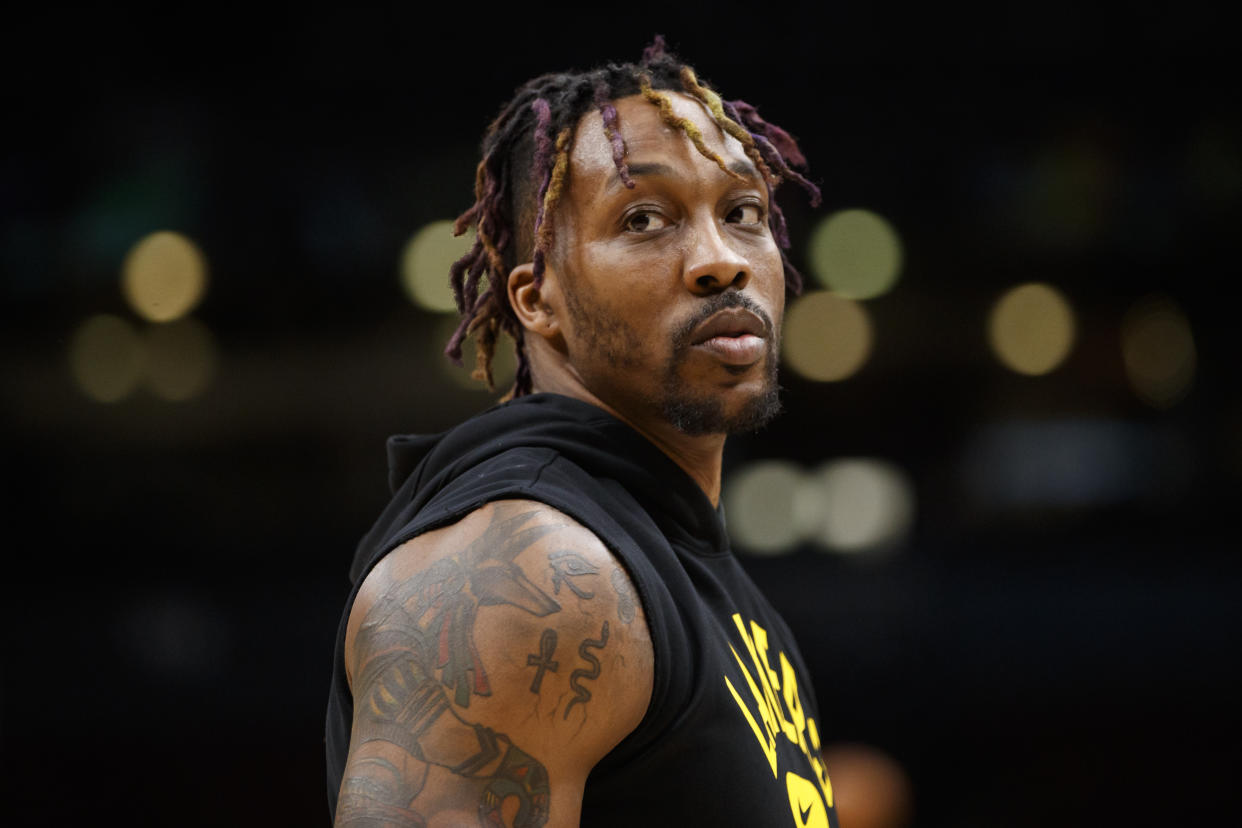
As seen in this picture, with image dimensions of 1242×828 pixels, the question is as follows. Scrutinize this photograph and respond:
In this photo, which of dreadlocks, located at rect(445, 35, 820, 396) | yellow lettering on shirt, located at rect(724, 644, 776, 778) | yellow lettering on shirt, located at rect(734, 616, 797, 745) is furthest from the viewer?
dreadlocks, located at rect(445, 35, 820, 396)

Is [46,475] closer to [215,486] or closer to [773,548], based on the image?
[215,486]

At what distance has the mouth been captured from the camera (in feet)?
4.43

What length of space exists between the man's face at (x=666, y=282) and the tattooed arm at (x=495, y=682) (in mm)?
378

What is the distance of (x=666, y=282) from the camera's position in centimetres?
136

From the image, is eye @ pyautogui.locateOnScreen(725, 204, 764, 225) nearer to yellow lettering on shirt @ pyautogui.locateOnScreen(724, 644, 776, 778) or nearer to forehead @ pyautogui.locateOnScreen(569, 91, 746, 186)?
forehead @ pyautogui.locateOnScreen(569, 91, 746, 186)

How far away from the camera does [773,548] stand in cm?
367

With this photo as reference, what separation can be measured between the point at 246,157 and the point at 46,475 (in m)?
1.17

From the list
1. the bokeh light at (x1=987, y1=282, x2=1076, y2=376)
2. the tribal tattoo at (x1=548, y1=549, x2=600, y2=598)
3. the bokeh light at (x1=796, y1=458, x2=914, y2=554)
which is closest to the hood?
the tribal tattoo at (x1=548, y1=549, x2=600, y2=598)

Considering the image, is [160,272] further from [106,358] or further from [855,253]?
[855,253]

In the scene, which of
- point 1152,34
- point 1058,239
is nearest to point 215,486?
point 1058,239

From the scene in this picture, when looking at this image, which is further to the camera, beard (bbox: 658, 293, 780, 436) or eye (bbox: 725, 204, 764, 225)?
eye (bbox: 725, 204, 764, 225)

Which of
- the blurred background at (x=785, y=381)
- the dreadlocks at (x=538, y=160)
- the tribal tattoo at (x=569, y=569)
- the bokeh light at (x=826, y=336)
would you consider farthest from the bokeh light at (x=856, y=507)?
the tribal tattoo at (x=569, y=569)

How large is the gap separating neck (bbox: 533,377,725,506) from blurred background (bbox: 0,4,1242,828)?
2.08 meters

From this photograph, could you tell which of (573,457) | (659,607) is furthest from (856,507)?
(659,607)
